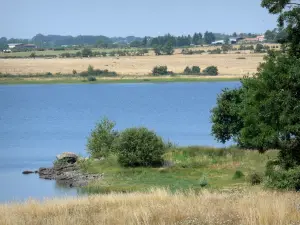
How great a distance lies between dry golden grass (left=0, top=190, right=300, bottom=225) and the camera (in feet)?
43.5

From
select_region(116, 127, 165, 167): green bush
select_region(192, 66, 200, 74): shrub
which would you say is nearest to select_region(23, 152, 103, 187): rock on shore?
select_region(116, 127, 165, 167): green bush

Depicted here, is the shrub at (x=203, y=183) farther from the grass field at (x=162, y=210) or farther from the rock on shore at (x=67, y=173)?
the grass field at (x=162, y=210)

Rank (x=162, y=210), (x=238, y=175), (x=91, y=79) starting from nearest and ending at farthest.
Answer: (x=162, y=210) → (x=238, y=175) → (x=91, y=79)

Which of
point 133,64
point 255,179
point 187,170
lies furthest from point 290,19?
point 133,64

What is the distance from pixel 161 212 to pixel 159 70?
475 feet

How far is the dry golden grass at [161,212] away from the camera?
13250 millimetres

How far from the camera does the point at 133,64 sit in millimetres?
170250

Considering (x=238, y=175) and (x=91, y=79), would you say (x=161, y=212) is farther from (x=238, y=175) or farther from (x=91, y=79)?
(x=91, y=79)

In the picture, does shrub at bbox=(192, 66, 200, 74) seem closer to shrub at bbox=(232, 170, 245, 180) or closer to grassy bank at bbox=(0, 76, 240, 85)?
grassy bank at bbox=(0, 76, 240, 85)

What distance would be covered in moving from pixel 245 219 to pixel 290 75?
839cm

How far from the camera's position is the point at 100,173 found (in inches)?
1688

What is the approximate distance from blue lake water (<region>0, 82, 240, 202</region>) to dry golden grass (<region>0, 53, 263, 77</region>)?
12.8 metres

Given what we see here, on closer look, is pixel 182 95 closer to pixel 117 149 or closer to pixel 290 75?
pixel 117 149

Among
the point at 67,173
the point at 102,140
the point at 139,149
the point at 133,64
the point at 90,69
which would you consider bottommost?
the point at 90,69
